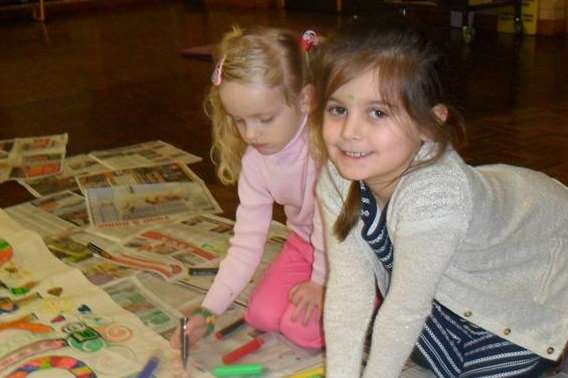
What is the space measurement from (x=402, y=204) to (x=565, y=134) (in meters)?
1.47

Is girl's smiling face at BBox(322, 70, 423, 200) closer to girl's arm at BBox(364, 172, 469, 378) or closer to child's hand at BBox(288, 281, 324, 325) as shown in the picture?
girl's arm at BBox(364, 172, 469, 378)

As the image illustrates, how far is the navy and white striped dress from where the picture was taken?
0.93m

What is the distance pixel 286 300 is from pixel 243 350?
4.6 inches

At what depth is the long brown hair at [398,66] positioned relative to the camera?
2.57ft

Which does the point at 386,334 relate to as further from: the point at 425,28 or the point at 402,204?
the point at 425,28

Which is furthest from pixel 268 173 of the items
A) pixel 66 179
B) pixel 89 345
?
pixel 66 179

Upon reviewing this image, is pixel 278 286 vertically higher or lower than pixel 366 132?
lower

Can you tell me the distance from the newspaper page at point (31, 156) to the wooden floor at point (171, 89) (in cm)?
6

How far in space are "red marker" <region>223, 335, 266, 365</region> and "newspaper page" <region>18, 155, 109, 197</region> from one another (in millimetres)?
864

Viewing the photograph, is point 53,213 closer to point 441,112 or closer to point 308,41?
point 308,41

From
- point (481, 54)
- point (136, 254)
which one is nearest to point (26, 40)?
point (481, 54)

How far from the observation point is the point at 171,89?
303 cm

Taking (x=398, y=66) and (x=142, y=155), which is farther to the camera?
(x=142, y=155)

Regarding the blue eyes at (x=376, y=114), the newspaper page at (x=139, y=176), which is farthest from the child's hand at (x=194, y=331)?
the newspaper page at (x=139, y=176)
